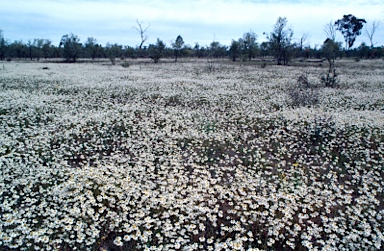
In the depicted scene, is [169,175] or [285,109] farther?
[285,109]

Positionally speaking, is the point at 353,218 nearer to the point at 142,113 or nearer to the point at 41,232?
the point at 41,232

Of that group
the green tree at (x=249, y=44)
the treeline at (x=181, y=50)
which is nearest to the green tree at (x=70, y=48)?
the treeline at (x=181, y=50)

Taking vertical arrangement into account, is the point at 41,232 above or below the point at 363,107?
below

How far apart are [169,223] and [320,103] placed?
44.5ft

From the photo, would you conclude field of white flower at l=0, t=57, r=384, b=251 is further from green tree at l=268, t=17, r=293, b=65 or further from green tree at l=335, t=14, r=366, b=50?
green tree at l=335, t=14, r=366, b=50

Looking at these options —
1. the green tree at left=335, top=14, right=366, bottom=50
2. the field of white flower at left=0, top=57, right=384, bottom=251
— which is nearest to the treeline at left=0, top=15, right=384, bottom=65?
the green tree at left=335, top=14, right=366, bottom=50

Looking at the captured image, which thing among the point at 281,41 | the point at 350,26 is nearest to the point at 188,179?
the point at 281,41

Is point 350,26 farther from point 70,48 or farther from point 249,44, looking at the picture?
point 70,48

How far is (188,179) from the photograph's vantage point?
264 inches

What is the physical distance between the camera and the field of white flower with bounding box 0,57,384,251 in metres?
4.86

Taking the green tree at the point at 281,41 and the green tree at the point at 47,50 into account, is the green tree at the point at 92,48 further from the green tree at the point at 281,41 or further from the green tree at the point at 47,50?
the green tree at the point at 281,41

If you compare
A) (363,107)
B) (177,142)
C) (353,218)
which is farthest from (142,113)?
(363,107)

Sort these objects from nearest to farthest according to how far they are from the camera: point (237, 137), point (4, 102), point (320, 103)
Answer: point (237, 137) < point (4, 102) < point (320, 103)

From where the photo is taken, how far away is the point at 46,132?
9.73 m
